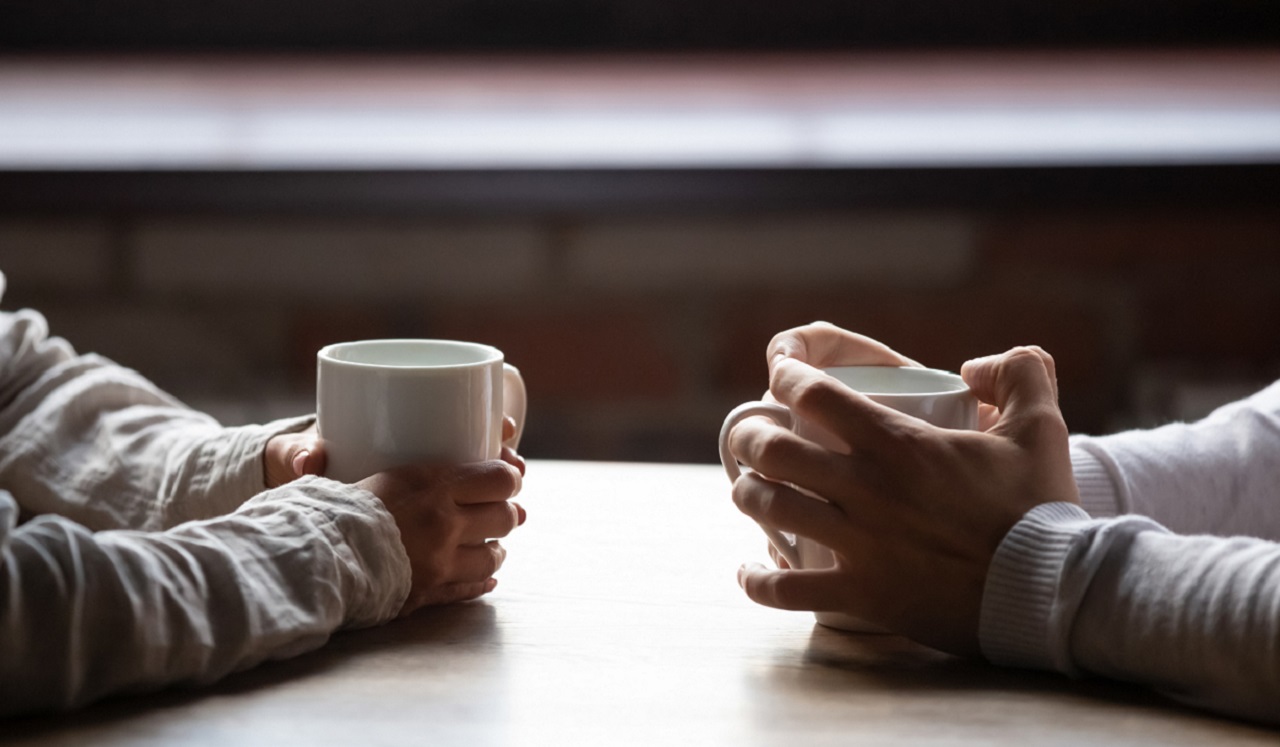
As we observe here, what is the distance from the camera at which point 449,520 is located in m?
0.70

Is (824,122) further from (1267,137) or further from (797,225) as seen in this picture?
(1267,137)

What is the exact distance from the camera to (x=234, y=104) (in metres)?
1.74

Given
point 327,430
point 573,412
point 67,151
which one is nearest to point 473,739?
point 327,430

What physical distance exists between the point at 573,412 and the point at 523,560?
3.09 ft

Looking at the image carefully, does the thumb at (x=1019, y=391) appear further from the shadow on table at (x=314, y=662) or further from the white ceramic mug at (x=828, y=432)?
the shadow on table at (x=314, y=662)

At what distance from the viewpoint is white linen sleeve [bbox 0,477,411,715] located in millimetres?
528

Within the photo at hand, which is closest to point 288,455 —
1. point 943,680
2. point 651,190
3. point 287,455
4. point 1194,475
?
point 287,455

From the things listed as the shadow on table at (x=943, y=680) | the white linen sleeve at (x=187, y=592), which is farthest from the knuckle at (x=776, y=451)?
the white linen sleeve at (x=187, y=592)

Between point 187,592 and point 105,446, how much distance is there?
35 centimetres

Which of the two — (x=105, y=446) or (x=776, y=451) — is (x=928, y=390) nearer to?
(x=776, y=451)

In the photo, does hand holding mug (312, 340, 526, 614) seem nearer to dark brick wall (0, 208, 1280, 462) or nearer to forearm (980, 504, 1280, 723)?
forearm (980, 504, 1280, 723)

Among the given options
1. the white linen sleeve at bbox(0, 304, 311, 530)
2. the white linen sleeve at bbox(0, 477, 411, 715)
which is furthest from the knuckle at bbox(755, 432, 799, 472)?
the white linen sleeve at bbox(0, 304, 311, 530)

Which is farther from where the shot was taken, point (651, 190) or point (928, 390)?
point (651, 190)

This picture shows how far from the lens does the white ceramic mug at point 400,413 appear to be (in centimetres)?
69
